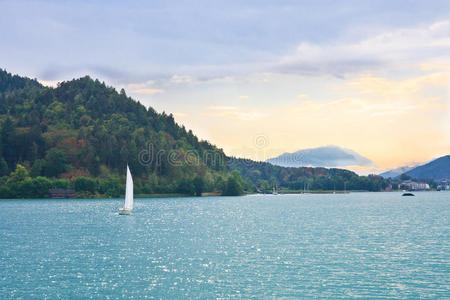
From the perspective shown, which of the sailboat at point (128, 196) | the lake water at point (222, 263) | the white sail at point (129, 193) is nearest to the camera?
the lake water at point (222, 263)

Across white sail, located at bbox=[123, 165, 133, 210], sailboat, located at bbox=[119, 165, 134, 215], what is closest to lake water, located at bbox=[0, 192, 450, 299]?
sailboat, located at bbox=[119, 165, 134, 215]

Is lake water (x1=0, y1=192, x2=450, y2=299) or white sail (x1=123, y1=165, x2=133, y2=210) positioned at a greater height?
white sail (x1=123, y1=165, x2=133, y2=210)

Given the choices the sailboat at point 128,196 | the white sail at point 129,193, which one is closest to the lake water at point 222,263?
the sailboat at point 128,196

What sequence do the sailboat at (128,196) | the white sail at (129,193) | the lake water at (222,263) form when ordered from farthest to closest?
1. the white sail at (129,193)
2. the sailboat at (128,196)
3. the lake water at (222,263)

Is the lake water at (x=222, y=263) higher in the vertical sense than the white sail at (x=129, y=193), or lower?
lower

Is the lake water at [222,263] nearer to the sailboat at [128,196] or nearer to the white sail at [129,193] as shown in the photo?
the sailboat at [128,196]

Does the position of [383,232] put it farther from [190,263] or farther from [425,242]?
[190,263]

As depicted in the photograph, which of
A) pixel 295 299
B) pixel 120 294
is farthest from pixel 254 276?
pixel 120 294

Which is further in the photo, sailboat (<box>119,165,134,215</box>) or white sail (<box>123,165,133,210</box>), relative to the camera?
white sail (<box>123,165,133,210</box>)

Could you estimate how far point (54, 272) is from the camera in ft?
172

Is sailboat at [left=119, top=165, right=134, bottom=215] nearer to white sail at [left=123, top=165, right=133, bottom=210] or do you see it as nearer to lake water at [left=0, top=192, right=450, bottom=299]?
white sail at [left=123, top=165, right=133, bottom=210]

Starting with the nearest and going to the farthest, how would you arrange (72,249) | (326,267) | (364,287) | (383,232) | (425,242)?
(364,287) < (326,267) < (72,249) < (425,242) < (383,232)

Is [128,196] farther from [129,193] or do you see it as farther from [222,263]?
[222,263]

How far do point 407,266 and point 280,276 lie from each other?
16.4 m
